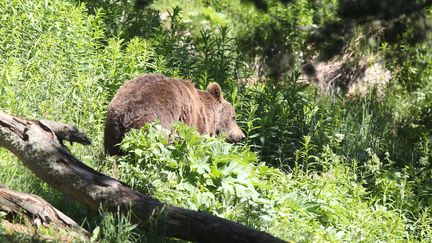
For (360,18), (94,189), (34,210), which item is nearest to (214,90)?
(360,18)

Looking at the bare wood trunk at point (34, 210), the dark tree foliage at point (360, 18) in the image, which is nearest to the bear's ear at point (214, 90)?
the dark tree foliage at point (360, 18)

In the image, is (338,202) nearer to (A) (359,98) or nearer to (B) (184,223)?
(B) (184,223)

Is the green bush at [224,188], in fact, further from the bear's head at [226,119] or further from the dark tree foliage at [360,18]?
the bear's head at [226,119]

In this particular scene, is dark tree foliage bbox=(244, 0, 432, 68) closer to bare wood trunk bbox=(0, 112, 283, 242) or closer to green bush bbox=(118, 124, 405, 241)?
green bush bbox=(118, 124, 405, 241)

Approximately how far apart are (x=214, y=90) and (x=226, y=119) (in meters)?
0.55

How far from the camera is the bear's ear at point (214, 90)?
11.6 meters

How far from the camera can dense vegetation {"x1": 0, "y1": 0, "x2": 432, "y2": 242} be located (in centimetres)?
851

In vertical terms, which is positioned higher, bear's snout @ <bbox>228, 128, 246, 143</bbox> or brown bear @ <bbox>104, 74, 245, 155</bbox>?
brown bear @ <bbox>104, 74, 245, 155</bbox>

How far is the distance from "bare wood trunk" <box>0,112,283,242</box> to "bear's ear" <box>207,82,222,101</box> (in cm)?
423

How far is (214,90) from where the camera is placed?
1168 cm

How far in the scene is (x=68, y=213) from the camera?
24.8 ft

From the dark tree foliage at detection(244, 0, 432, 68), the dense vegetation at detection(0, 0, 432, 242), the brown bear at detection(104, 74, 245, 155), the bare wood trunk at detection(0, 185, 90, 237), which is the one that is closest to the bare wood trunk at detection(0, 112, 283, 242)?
the dense vegetation at detection(0, 0, 432, 242)

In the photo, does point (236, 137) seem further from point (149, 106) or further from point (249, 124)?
point (149, 106)

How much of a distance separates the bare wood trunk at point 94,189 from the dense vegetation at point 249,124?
21 centimetres
